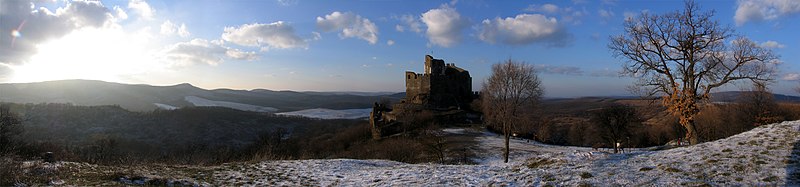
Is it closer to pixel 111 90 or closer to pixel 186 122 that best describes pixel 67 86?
pixel 111 90

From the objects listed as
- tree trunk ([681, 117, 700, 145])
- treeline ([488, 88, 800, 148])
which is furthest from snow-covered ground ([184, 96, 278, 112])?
tree trunk ([681, 117, 700, 145])

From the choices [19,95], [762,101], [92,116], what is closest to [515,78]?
[762,101]

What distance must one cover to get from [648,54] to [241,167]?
18191 mm

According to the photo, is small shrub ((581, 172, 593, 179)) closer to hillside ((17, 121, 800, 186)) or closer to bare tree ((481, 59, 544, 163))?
hillside ((17, 121, 800, 186))

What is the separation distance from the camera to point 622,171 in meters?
8.73

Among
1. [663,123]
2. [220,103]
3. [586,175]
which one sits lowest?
[220,103]

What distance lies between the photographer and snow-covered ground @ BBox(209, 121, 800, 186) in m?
7.63

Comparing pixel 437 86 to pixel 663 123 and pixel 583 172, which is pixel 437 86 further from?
pixel 583 172

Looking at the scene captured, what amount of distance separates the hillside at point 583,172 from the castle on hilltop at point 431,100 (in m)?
30.0

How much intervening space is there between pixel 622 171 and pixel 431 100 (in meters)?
43.3

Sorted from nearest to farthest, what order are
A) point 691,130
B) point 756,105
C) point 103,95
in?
point 691,130, point 756,105, point 103,95

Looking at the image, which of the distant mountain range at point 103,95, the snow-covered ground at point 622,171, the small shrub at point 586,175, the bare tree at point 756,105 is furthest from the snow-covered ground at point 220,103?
the small shrub at point 586,175

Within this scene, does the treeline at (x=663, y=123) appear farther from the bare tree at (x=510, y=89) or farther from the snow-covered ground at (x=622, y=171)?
the snow-covered ground at (x=622, y=171)

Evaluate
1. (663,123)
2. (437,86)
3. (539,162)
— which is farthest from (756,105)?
(539,162)
